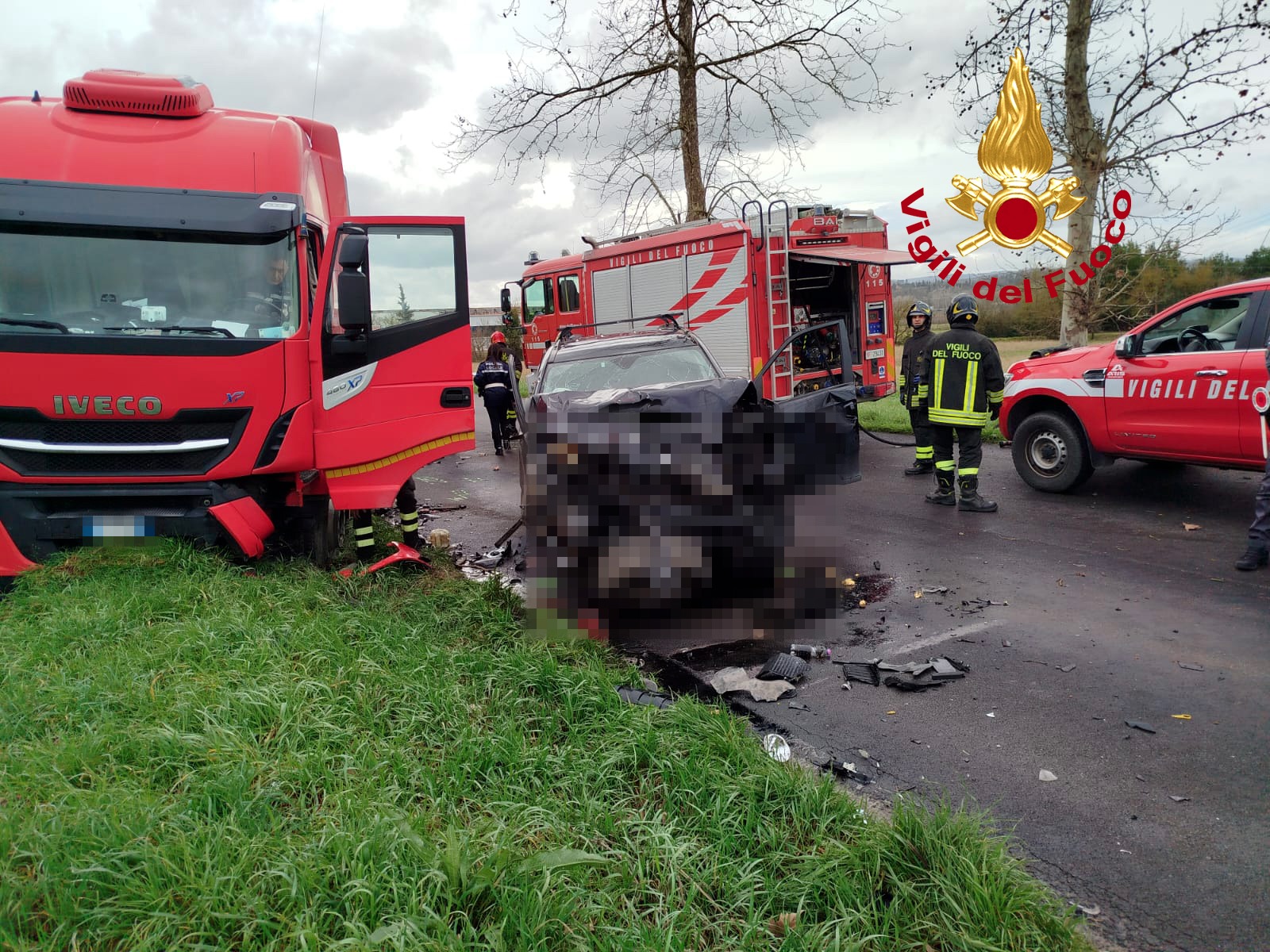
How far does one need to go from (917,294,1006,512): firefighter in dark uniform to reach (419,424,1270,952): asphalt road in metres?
0.66

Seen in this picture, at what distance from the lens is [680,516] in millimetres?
4605

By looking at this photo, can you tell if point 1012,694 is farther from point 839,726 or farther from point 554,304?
point 554,304

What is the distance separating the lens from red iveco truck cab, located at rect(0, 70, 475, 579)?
493cm

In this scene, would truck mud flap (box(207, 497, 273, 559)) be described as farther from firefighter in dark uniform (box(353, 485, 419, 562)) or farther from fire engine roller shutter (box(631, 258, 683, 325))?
fire engine roller shutter (box(631, 258, 683, 325))

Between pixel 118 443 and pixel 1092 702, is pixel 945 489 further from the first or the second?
pixel 118 443

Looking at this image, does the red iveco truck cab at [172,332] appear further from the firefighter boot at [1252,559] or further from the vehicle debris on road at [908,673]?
the firefighter boot at [1252,559]

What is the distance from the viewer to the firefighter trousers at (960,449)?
7.75m

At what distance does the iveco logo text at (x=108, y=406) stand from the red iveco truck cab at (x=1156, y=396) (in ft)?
24.1

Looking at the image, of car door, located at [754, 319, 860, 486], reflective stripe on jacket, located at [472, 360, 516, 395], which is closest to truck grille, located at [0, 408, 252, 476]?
car door, located at [754, 319, 860, 486]

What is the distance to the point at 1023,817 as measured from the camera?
3.00 metres

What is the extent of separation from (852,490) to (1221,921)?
662 centimetres

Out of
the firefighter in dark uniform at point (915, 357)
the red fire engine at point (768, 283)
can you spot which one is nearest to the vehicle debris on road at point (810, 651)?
the firefighter in dark uniform at point (915, 357)

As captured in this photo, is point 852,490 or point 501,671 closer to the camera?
point 501,671

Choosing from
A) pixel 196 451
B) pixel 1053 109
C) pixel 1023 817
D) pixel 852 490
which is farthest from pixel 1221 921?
pixel 1053 109
